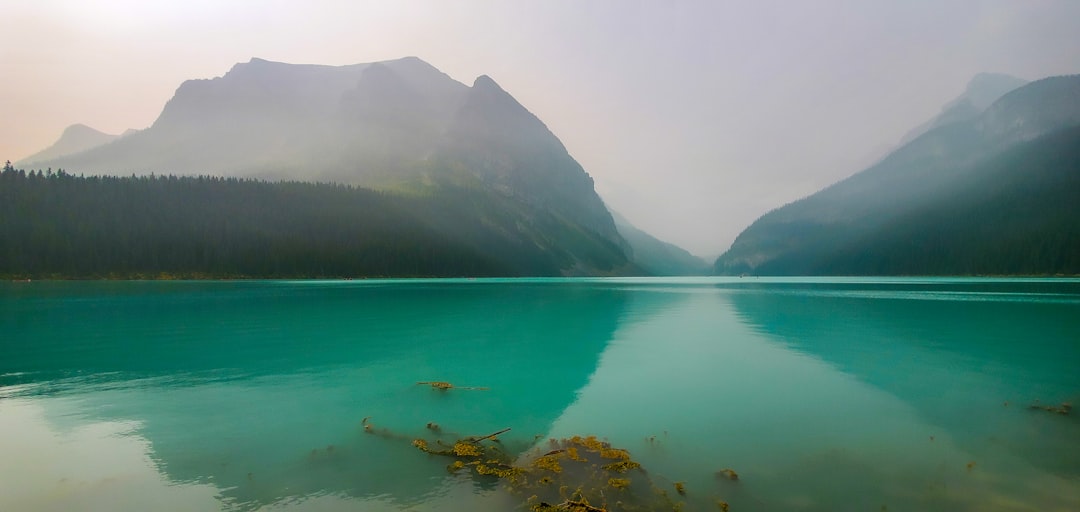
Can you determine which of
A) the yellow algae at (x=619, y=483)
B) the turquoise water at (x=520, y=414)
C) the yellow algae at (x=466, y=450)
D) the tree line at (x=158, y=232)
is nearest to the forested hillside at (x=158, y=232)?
the tree line at (x=158, y=232)

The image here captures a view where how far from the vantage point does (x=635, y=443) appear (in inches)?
616

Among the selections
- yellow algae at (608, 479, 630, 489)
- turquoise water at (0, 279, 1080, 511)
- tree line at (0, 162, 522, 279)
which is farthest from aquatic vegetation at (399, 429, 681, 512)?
tree line at (0, 162, 522, 279)

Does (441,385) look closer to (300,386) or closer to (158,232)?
(300,386)

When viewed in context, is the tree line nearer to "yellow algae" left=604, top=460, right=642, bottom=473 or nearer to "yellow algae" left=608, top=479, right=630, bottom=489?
"yellow algae" left=604, top=460, right=642, bottom=473

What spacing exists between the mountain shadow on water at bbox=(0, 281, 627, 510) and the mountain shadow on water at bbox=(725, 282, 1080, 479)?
50.3ft

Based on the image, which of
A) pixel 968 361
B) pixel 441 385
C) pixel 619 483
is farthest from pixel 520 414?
pixel 968 361

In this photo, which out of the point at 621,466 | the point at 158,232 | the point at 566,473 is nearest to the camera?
the point at 566,473

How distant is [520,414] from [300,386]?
11.7 m

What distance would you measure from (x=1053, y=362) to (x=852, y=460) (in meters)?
27.5

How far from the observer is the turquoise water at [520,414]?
11.9 meters

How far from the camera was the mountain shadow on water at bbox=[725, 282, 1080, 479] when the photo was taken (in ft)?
55.2

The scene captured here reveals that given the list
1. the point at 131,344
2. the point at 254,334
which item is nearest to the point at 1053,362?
the point at 254,334

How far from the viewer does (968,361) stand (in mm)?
30875

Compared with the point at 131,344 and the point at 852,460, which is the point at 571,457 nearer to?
the point at 852,460
